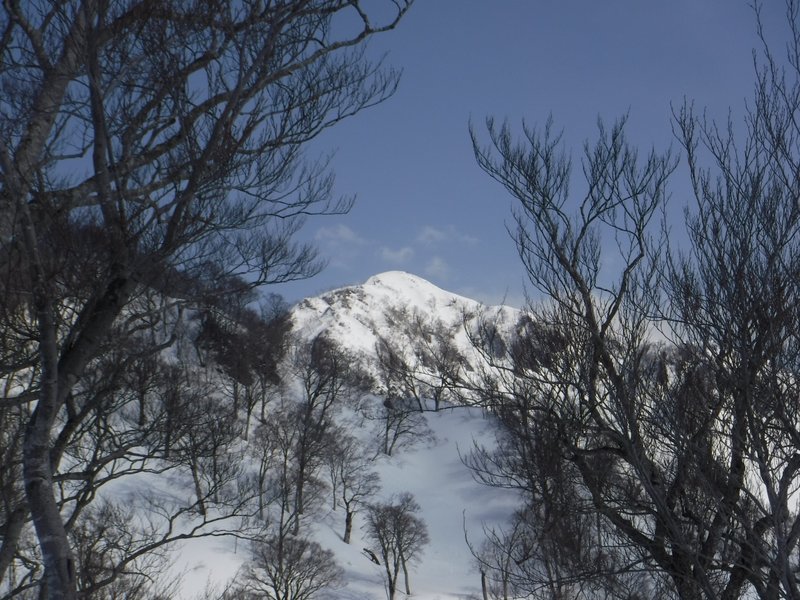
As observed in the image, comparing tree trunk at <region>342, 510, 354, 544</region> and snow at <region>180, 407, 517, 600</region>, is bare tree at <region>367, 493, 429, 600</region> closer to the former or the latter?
snow at <region>180, 407, 517, 600</region>

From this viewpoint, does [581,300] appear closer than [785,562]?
No

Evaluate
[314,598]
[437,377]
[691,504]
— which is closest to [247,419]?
[314,598]

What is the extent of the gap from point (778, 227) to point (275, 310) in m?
30.5

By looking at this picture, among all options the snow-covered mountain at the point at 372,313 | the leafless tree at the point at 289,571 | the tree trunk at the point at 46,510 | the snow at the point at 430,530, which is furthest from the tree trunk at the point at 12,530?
the snow-covered mountain at the point at 372,313

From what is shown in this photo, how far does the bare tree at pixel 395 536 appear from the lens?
23.8 m

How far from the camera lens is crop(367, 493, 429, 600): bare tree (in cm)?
2377

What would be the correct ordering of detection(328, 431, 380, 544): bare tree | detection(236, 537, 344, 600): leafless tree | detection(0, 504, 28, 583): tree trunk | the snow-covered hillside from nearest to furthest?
detection(0, 504, 28, 583): tree trunk < detection(236, 537, 344, 600): leafless tree < the snow-covered hillside < detection(328, 431, 380, 544): bare tree

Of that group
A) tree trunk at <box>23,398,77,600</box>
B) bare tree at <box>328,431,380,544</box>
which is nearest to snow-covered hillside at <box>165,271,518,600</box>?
bare tree at <box>328,431,380,544</box>

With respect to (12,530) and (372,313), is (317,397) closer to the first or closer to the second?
(12,530)

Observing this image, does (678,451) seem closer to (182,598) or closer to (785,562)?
(785,562)

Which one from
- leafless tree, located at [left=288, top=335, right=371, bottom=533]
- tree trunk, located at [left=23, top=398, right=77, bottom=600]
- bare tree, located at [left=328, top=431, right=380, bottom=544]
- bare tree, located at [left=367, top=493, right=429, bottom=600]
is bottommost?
tree trunk, located at [left=23, top=398, right=77, bottom=600]

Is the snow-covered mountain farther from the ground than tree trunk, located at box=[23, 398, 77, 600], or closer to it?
farther from the ground

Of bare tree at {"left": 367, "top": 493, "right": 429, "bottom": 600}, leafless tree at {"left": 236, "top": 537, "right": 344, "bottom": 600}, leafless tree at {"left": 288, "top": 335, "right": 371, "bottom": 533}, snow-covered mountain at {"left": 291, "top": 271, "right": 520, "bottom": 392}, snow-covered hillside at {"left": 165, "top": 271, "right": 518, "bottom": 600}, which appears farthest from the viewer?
snow-covered mountain at {"left": 291, "top": 271, "right": 520, "bottom": 392}

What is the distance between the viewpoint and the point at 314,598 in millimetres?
20281
